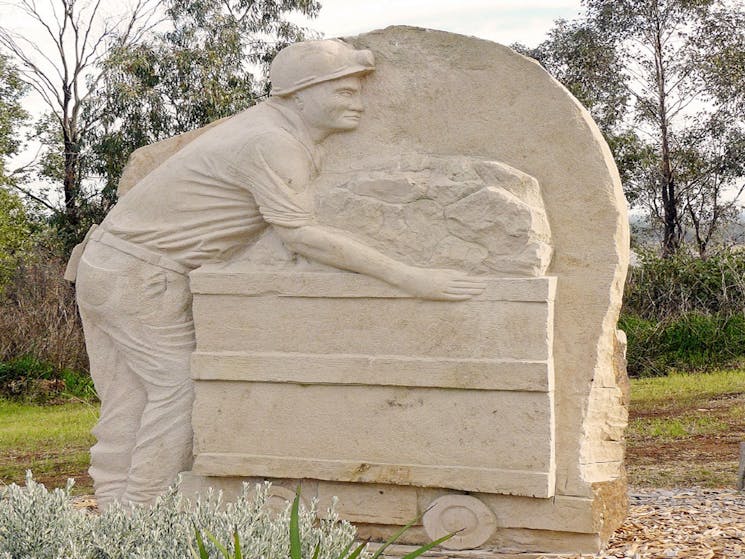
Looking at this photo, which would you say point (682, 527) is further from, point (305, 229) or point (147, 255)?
point (147, 255)

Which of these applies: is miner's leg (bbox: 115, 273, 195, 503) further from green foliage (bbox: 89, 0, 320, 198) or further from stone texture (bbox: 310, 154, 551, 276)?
green foliage (bbox: 89, 0, 320, 198)

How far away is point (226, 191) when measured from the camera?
4098 millimetres

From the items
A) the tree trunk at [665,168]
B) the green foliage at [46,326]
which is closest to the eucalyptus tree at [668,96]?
the tree trunk at [665,168]

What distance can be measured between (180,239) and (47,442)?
13.4 feet

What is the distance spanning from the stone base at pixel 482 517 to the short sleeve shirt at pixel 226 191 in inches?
44.4

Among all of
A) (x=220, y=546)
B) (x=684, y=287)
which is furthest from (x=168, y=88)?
(x=220, y=546)

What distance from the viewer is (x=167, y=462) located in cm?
420

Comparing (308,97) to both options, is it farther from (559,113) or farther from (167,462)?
(167,462)

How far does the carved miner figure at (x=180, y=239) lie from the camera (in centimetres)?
398

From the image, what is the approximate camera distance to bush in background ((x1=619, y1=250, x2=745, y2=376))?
929cm

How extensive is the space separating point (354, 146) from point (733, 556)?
238 cm

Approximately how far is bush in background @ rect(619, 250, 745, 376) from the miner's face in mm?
6120

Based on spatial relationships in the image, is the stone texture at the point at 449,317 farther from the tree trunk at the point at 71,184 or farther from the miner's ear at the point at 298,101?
the tree trunk at the point at 71,184

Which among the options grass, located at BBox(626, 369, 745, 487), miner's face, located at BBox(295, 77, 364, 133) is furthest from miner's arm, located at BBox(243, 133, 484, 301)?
grass, located at BBox(626, 369, 745, 487)
